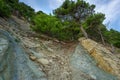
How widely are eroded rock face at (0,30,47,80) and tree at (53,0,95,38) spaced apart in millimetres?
10648

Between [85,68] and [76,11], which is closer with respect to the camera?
[85,68]

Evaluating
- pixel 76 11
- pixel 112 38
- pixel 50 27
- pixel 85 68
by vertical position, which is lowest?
pixel 85 68

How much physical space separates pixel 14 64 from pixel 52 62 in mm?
3036

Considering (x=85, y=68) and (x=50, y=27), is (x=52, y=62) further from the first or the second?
(x=50, y=27)

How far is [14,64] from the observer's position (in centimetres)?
972

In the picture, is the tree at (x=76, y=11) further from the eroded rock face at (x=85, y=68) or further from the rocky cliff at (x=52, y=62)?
the eroded rock face at (x=85, y=68)

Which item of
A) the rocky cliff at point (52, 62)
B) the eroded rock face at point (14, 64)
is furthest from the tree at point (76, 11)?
the eroded rock face at point (14, 64)

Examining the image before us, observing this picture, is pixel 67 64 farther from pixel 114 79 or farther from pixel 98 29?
pixel 98 29

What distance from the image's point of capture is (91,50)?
1446cm

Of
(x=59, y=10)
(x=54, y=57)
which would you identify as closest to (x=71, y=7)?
(x=59, y=10)

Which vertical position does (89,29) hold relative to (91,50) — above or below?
above

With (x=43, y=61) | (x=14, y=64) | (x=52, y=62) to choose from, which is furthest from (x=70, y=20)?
(x=14, y=64)

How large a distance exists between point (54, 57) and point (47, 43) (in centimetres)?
304

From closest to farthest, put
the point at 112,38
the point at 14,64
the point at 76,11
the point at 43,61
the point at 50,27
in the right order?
the point at 14,64
the point at 43,61
the point at 50,27
the point at 76,11
the point at 112,38
